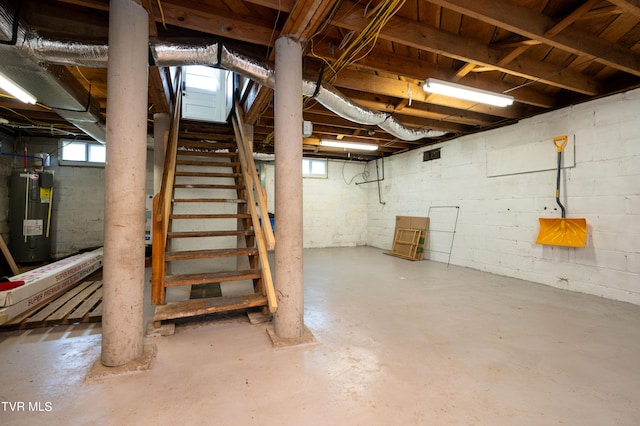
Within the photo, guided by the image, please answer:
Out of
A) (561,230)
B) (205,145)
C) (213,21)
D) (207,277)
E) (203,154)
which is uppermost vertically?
(213,21)

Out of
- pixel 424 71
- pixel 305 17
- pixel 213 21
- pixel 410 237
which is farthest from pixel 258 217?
pixel 410 237

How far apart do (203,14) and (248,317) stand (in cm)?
281

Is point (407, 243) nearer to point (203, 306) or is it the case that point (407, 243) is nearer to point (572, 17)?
point (572, 17)

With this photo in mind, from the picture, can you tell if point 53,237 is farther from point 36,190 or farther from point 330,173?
point 330,173

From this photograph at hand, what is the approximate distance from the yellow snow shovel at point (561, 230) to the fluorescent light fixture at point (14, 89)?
264 inches

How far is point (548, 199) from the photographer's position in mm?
4164

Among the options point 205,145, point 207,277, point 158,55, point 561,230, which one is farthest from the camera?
point 205,145

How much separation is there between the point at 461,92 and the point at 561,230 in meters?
2.49

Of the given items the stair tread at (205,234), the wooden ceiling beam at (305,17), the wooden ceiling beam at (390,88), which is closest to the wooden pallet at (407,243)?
the wooden ceiling beam at (390,88)

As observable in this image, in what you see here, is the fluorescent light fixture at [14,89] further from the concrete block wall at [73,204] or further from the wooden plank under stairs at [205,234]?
the concrete block wall at [73,204]

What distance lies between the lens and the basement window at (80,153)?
5.95 meters

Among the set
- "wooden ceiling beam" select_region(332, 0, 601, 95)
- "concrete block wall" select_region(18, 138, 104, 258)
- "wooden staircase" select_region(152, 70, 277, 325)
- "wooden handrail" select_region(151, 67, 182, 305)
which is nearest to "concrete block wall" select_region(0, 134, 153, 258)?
"concrete block wall" select_region(18, 138, 104, 258)

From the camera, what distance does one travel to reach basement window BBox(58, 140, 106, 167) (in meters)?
5.95

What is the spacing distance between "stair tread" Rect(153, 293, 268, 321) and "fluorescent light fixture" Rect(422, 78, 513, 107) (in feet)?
9.82
